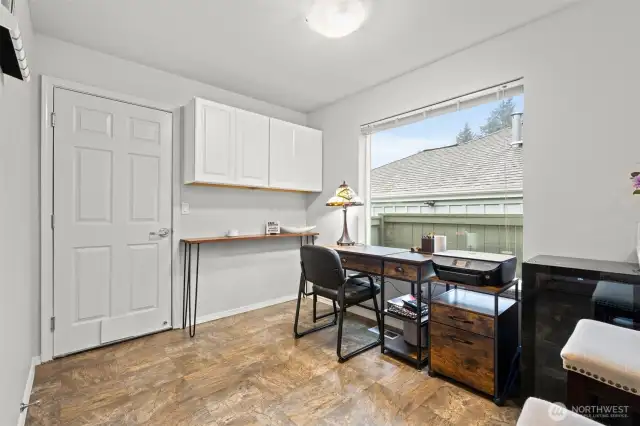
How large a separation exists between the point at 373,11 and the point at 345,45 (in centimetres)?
44

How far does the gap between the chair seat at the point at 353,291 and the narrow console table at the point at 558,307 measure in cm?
109

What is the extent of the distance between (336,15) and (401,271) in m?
1.79

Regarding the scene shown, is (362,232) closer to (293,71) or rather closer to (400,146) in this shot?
(400,146)

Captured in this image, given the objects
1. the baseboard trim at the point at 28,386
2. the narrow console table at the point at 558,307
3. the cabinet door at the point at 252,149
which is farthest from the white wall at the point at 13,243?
the narrow console table at the point at 558,307

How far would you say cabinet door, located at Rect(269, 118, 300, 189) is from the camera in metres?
3.38

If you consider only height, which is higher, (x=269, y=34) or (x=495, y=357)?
(x=269, y=34)

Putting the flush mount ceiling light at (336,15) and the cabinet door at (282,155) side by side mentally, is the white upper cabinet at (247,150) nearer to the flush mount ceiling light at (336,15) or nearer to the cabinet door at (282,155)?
the cabinet door at (282,155)

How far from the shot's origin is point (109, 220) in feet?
8.46

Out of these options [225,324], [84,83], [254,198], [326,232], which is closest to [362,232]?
[326,232]

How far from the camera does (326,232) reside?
3770mm

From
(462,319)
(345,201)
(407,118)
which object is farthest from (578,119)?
(345,201)

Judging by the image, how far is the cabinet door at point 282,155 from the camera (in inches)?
133

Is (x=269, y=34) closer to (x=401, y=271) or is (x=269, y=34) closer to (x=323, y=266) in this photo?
(x=323, y=266)

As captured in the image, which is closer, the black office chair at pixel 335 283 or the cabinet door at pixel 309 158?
the black office chair at pixel 335 283
